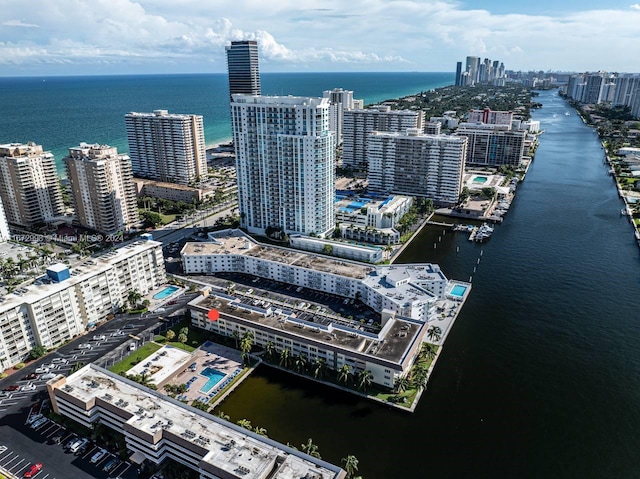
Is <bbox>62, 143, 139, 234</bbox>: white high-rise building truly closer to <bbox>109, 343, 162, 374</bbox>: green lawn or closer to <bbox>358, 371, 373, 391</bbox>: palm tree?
<bbox>109, 343, 162, 374</bbox>: green lawn

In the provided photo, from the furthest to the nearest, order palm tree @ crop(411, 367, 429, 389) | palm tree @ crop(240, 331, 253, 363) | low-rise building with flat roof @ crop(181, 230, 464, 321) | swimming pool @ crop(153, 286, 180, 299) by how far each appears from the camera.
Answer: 1. swimming pool @ crop(153, 286, 180, 299)
2. low-rise building with flat roof @ crop(181, 230, 464, 321)
3. palm tree @ crop(240, 331, 253, 363)
4. palm tree @ crop(411, 367, 429, 389)

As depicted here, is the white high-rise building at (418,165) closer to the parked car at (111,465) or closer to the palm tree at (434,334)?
the palm tree at (434,334)

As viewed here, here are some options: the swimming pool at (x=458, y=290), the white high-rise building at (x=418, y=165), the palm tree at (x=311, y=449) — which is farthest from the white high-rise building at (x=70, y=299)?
the white high-rise building at (x=418, y=165)

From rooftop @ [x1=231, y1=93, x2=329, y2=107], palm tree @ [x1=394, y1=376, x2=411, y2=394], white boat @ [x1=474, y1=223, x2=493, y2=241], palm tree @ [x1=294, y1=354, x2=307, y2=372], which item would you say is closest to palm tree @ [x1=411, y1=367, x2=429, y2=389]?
palm tree @ [x1=394, y1=376, x2=411, y2=394]

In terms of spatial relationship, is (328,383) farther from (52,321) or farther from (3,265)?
(3,265)

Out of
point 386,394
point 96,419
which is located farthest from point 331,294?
point 96,419

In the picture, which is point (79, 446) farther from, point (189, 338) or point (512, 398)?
point (512, 398)
